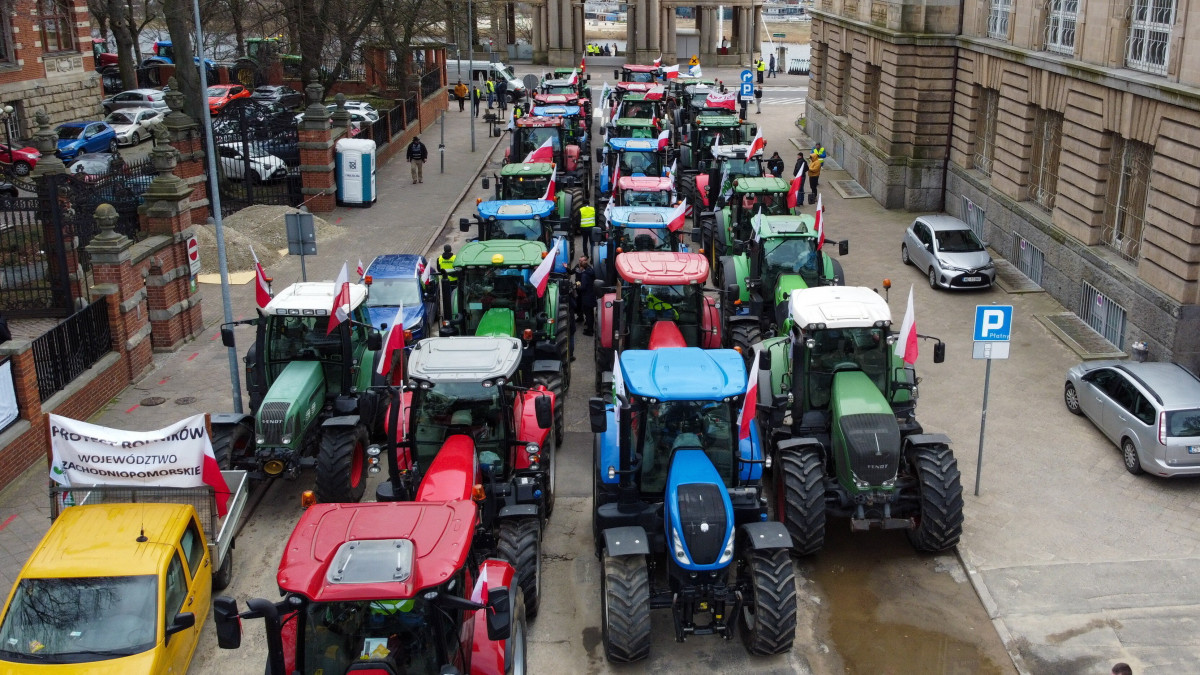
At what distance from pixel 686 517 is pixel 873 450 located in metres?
2.89

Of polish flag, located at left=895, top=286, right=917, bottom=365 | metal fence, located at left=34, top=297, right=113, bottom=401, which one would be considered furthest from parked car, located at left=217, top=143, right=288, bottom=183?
polish flag, located at left=895, top=286, right=917, bottom=365

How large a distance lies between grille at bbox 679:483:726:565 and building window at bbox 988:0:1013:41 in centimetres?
2111

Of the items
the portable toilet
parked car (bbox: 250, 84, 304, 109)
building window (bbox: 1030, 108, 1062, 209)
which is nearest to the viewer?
building window (bbox: 1030, 108, 1062, 209)

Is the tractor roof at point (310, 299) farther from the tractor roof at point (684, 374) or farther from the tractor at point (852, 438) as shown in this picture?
the tractor at point (852, 438)

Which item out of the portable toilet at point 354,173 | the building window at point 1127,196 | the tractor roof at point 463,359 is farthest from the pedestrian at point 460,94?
the tractor roof at point 463,359

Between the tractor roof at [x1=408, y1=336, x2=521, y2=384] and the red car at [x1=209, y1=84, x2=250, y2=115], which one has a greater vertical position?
the red car at [x1=209, y1=84, x2=250, y2=115]

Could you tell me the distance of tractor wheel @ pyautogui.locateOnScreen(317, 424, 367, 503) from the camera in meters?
13.6

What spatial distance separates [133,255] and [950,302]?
1591 centimetres

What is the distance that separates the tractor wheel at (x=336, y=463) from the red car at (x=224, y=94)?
3479 centimetres

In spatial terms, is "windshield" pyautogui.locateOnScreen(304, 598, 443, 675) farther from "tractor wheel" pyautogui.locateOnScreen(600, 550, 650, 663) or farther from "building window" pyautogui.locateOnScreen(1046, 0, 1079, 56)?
"building window" pyautogui.locateOnScreen(1046, 0, 1079, 56)

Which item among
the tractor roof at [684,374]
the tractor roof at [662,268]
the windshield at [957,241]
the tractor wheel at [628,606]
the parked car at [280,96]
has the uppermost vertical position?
the parked car at [280,96]

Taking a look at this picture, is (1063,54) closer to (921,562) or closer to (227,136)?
(921,562)

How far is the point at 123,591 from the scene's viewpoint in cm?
1013

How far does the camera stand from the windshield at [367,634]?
26.0ft
